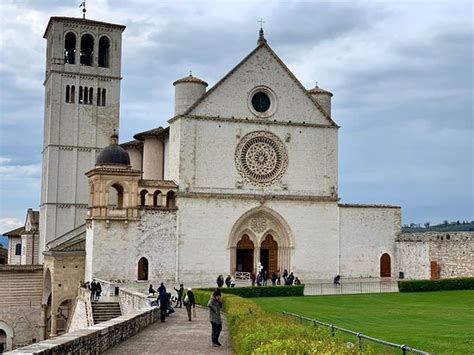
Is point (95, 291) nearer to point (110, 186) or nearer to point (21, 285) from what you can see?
A: point (110, 186)

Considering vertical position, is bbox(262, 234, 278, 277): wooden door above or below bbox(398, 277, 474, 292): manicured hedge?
above

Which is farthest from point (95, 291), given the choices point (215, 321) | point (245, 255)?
point (215, 321)

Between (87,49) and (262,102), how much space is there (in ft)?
72.6

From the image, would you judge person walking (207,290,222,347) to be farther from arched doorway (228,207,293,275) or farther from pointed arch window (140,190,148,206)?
arched doorway (228,207,293,275)

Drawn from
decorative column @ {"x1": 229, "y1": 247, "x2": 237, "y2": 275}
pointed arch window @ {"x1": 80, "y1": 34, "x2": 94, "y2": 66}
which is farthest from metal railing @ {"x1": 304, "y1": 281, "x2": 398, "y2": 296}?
pointed arch window @ {"x1": 80, "y1": 34, "x2": 94, "y2": 66}

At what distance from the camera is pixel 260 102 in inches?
2085

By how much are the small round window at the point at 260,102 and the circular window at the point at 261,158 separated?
1.91m

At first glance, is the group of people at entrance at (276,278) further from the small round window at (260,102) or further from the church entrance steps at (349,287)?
the small round window at (260,102)

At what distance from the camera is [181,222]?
49625 millimetres

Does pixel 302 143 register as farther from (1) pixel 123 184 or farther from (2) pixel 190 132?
(1) pixel 123 184

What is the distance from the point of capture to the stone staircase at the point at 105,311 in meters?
38.2

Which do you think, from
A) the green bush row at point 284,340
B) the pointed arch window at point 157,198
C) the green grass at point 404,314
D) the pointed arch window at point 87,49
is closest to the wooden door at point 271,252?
the pointed arch window at point 157,198

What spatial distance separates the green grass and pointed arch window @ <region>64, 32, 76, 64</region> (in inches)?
1409

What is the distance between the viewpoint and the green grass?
19.6 meters
